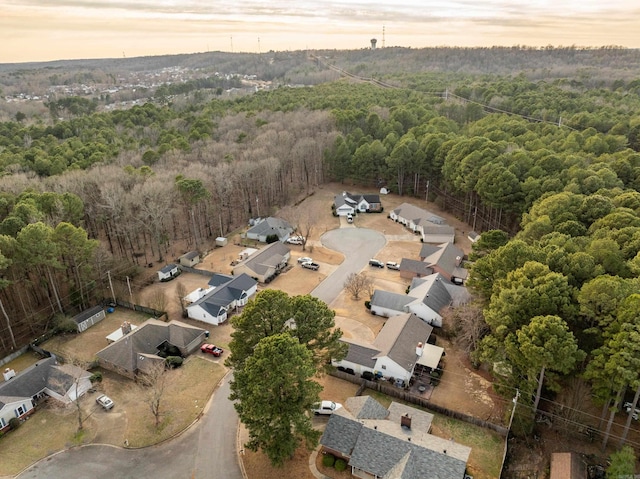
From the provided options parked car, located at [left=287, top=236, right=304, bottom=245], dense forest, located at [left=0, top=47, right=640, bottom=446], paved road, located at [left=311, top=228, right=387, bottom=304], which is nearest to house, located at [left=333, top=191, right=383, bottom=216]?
paved road, located at [left=311, top=228, right=387, bottom=304]

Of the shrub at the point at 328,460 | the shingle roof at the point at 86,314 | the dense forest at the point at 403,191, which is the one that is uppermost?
the dense forest at the point at 403,191

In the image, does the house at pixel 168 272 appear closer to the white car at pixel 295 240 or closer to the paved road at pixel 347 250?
the white car at pixel 295 240

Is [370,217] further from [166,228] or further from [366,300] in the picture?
[166,228]

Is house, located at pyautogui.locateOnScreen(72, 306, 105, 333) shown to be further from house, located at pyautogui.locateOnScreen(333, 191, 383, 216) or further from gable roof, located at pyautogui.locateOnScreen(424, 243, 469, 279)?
house, located at pyautogui.locateOnScreen(333, 191, 383, 216)

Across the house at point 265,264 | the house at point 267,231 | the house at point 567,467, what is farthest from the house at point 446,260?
the house at point 567,467

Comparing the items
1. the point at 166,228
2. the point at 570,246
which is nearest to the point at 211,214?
the point at 166,228

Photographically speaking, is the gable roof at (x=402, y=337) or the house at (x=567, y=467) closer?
the house at (x=567, y=467)

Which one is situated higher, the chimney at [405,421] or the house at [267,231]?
the chimney at [405,421]

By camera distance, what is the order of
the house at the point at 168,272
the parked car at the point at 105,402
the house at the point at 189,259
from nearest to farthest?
1. the parked car at the point at 105,402
2. the house at the point at 168,272
3. the house at the point at 189,259
